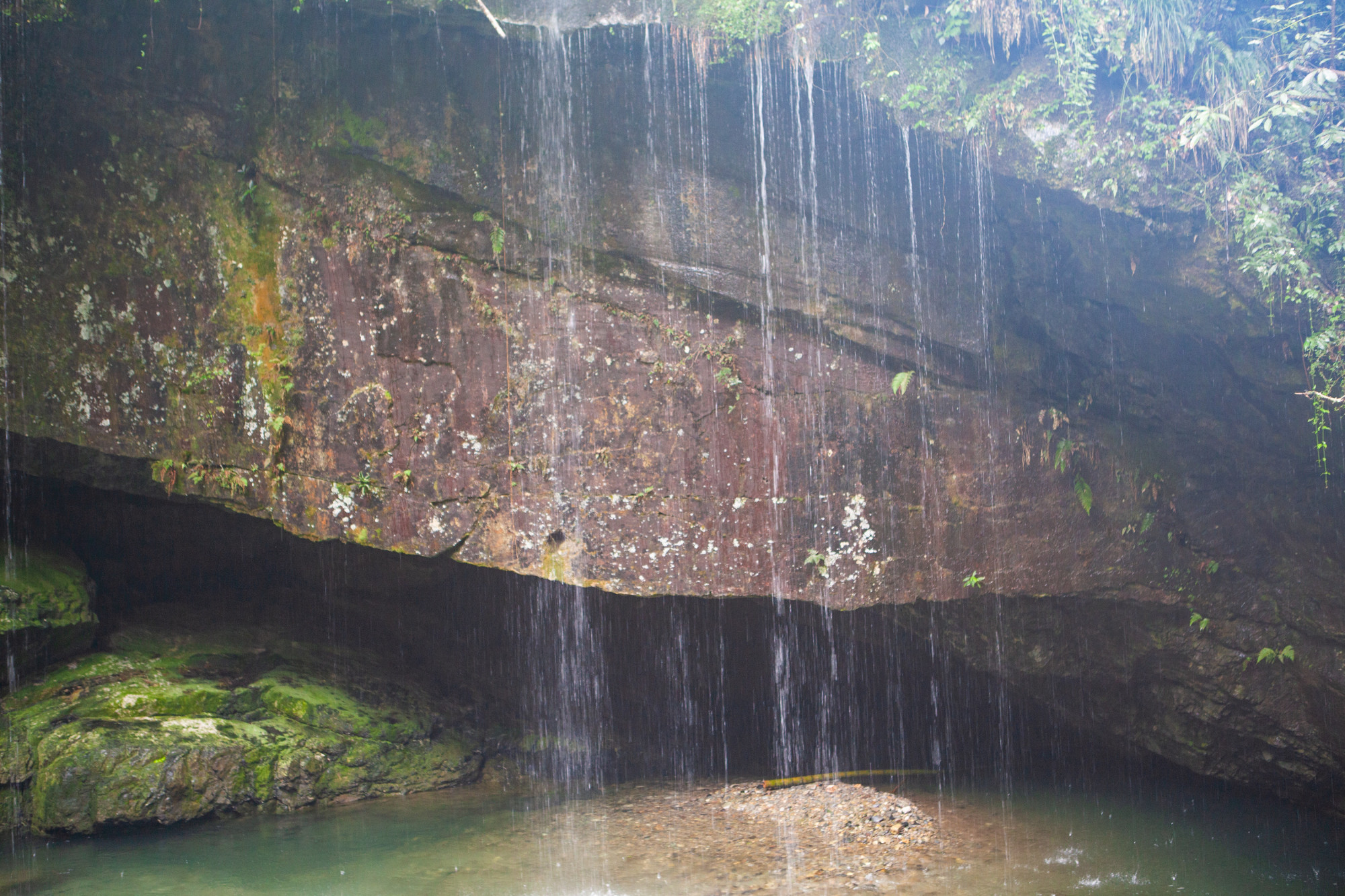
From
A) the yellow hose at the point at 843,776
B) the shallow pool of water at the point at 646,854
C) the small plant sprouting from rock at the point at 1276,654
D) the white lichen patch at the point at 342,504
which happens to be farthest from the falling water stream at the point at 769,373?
the small plant sprouting from rock at the point at 1276,654

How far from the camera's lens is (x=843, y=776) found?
806 cm

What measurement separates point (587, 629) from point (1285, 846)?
6913 mm

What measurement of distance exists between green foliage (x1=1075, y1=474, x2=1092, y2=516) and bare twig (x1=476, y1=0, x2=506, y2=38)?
5960 millimetres

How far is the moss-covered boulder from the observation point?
19.2 ft

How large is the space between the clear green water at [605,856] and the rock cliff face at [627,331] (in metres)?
1.28

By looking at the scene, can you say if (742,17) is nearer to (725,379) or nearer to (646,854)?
(725,379)

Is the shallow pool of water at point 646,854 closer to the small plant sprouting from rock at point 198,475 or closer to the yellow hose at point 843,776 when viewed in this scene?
the yellow hose at point 843,776

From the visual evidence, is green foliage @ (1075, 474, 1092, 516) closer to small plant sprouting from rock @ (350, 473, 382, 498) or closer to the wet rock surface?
the wet rock surface

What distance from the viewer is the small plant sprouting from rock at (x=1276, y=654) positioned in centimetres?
683

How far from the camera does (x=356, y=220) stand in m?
6.23

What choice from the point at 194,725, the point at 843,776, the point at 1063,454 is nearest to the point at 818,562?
the point at 1063,454

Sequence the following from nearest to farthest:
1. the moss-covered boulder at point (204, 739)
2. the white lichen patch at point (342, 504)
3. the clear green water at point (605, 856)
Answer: the clear green water at point (605, 856) → the moss-covered boulder at point (204, 739) → the white lichen patch at point (342, 504)

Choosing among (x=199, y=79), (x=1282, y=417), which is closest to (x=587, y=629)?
(x=199, y=79)

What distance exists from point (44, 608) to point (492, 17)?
19.5 feet
